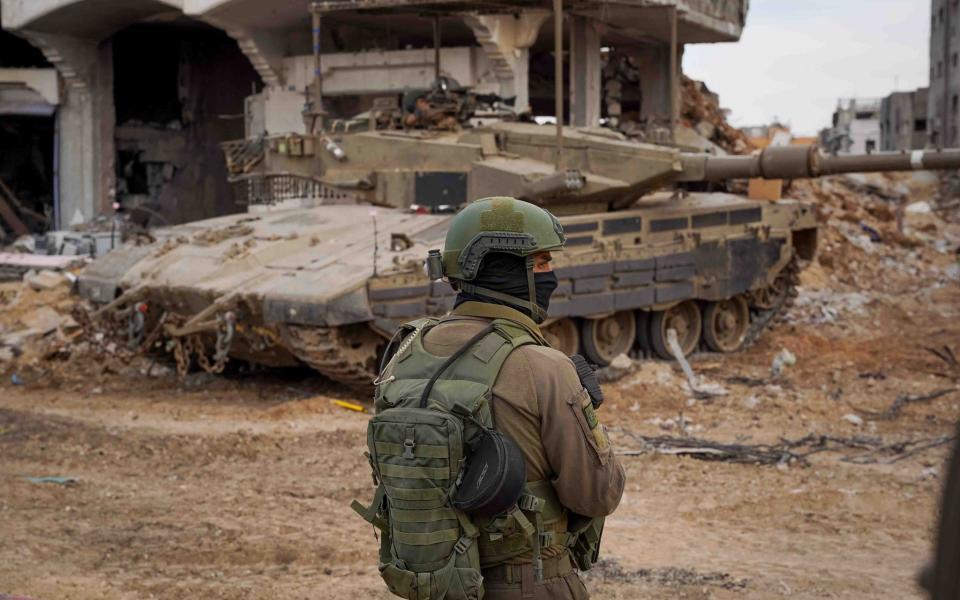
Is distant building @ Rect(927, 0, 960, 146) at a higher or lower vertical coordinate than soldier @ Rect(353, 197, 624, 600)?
higher

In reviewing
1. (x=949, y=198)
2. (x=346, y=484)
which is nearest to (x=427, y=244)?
(x=346, y=484)

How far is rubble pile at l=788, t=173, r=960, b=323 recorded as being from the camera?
1798cm

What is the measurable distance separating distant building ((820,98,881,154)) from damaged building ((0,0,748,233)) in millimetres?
21087

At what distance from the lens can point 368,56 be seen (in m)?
20.5

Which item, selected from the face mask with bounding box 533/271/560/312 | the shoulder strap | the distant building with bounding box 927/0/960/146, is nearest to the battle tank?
the shoulder strap

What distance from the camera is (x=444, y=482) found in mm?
3068

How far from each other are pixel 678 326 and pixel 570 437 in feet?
32.3

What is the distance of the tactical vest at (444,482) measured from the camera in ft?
10.1

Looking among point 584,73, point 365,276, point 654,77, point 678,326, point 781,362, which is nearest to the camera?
point 365,276

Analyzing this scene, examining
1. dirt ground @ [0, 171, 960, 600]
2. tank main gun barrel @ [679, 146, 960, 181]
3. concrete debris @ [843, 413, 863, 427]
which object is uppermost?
tank main gun barrel @ [679, 146, 960, 181]

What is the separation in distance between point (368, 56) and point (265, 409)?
1117 cm

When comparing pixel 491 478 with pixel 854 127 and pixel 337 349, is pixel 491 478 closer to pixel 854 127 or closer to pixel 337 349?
pixel 337 349

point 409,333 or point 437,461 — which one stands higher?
point 409,333

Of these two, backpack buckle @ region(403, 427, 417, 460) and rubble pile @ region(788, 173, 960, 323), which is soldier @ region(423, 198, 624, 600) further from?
rubble pile @ region(788, 173, 960, 323)
